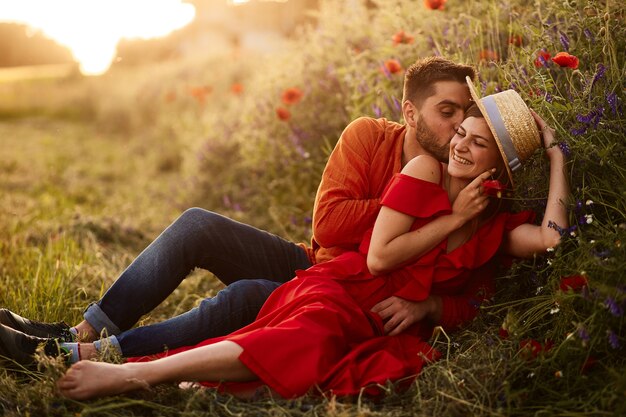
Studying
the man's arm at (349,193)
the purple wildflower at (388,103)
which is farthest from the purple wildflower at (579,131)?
the purple wildflower at (388,103)

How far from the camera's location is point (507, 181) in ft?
9.01

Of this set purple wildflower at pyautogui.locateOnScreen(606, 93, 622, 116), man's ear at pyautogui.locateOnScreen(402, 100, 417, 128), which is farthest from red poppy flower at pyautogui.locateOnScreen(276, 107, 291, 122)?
purple wildflower at pyautogui.locateOnScreen(606, 93, 622, 116)

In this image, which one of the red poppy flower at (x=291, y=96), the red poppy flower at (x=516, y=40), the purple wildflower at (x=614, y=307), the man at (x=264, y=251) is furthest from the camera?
the red poppy flower at (x=291, y=96)

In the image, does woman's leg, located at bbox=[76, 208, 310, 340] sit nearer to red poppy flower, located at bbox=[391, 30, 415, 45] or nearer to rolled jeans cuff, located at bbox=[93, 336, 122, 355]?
rolled jeans cuff, located at bbox=[93, 336, 122, 355]

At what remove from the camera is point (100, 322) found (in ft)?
9.39

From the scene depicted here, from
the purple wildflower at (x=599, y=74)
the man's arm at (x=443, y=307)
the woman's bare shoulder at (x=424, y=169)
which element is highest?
the purple wildflower at (x=599, y=74)

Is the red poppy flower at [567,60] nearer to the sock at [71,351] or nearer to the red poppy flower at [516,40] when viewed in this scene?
the red poppy flower at [516,40]

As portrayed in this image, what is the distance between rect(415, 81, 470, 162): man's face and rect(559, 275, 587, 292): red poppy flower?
827 mm

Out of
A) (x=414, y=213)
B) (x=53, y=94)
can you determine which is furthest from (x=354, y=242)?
(x=53, y=94)

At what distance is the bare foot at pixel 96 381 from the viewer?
2.22 meters

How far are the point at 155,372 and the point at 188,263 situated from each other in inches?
30.8

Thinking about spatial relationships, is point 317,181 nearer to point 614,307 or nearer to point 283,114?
point 283,114

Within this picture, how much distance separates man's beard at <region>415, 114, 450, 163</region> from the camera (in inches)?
114

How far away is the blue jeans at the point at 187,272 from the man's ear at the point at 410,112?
31.7 inches
